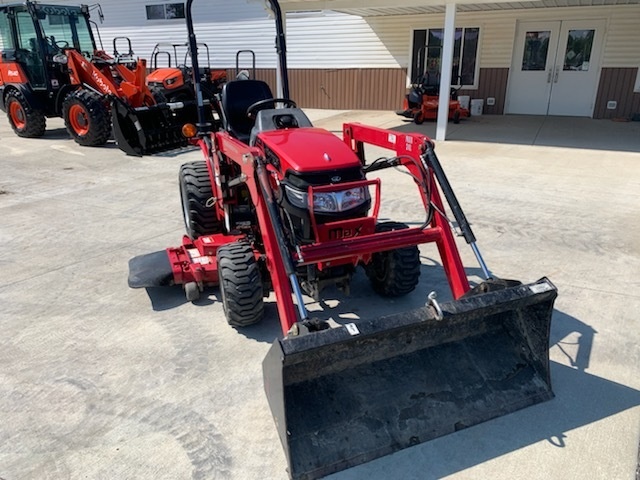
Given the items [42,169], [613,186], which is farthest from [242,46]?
[613,186]

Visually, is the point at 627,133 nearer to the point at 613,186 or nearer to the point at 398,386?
the point at 613,186

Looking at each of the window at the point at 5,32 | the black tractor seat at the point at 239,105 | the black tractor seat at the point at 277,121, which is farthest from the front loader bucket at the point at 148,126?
the black tractor seat at the point at 277,121

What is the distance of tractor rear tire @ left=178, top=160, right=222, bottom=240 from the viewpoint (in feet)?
13.4

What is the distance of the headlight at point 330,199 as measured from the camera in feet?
9.57

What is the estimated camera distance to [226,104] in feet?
13.5

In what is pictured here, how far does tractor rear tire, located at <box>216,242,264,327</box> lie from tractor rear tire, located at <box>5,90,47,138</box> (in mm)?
8934

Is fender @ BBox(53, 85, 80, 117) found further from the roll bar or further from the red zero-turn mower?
the red zero-turn mower

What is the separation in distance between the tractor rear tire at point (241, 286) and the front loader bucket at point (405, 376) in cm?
76

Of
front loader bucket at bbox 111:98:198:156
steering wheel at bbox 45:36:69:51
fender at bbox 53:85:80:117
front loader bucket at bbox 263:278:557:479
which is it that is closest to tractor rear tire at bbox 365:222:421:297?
front loader bucket at bbox 263:278:557:479

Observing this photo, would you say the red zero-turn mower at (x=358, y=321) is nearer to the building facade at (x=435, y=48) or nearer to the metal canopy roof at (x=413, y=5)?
the metal canopy roof at (x=413, y=5)

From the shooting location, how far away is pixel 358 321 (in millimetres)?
2373

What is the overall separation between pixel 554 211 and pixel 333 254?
3.77 m

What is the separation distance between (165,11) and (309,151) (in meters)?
14.8

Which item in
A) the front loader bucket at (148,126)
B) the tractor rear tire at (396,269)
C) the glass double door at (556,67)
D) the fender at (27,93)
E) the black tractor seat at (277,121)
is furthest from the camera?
the glass double door at (556,67)
